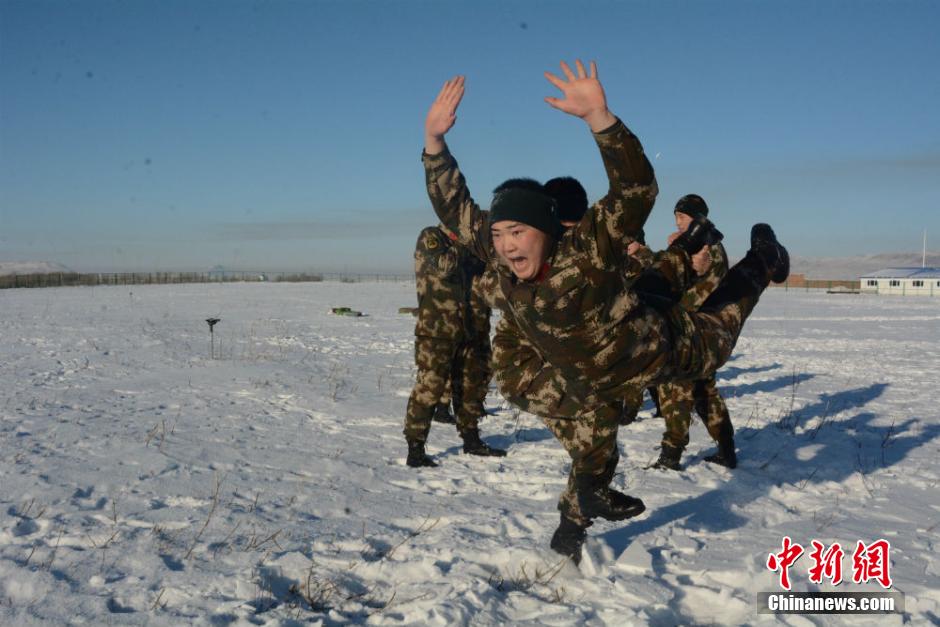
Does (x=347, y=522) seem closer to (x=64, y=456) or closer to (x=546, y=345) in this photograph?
(x=546, y=345)

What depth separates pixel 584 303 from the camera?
276 centimetres

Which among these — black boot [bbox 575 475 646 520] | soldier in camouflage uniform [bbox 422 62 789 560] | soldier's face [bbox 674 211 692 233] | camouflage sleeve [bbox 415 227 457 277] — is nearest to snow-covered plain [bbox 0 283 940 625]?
black boot [bbox 575 475 646 520]

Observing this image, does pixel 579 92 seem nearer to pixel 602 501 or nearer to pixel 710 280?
pixel 602 501

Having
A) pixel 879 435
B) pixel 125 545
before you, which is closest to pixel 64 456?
pixel 125 545

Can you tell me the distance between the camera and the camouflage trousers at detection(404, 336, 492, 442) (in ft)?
17.5

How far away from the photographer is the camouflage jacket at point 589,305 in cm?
252

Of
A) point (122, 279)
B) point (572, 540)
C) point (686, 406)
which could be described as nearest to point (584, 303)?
point (572, 540)

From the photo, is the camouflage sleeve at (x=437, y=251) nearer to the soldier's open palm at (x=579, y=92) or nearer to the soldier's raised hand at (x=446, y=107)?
the soldier's raised hand at (x=446, y=107)

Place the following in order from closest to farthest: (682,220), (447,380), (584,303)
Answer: (584,303) < (682,220) < (447,380)

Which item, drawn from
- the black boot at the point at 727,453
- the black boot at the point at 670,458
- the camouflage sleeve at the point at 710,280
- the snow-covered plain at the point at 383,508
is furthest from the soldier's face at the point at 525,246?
the black boot at the point at 727,453

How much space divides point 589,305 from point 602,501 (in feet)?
3.51

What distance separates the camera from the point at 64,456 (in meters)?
5.05

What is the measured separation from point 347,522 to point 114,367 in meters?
7.35

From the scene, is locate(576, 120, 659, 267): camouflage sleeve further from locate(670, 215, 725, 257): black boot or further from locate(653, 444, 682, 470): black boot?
locate(653, 444, 682, 470): black boot
